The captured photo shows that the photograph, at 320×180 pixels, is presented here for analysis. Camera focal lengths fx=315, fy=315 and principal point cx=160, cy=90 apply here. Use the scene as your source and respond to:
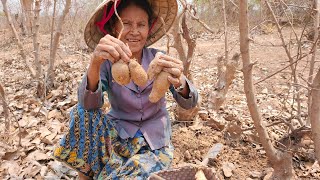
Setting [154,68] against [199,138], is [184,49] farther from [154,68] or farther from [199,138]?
[154,68]

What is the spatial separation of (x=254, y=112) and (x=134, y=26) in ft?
2.70

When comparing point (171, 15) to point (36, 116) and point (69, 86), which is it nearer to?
point (36, 116)

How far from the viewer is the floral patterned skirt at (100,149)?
176cm

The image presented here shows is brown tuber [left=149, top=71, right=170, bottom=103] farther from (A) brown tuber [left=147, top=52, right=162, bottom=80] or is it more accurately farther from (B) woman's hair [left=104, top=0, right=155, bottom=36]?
(B) woman's hair [left=104, top=0, right=155, bottom=36]

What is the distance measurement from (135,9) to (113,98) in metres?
0.55

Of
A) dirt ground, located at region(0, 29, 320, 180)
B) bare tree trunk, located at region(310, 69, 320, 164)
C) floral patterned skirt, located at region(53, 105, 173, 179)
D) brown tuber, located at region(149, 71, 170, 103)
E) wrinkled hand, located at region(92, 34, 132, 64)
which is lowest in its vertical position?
dirt ground, located at region(0, 29, 320, 180)

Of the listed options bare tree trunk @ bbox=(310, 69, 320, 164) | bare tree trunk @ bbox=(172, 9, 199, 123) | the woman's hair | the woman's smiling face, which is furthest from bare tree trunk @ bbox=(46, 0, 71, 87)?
bare tree trunk @ bbox=(310, 69, 320, 164)

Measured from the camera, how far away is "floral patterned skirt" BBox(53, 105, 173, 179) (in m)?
1.76

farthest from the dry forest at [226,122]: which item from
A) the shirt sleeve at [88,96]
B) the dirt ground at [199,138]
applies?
the shirt sleeve at [88,96]

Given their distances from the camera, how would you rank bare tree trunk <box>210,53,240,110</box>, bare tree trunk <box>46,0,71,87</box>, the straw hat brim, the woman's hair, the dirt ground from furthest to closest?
bare tree trunk <box>46,0,71,87</box>
bare tree trunk <box>210,53,240,110</box>
the dirt ground
the straw hat brim
the woman's hair

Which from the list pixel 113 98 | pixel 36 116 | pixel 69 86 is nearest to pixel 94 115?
pixel 113 98

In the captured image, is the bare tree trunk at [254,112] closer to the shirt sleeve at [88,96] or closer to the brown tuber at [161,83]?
the brown tuber at [161,83]

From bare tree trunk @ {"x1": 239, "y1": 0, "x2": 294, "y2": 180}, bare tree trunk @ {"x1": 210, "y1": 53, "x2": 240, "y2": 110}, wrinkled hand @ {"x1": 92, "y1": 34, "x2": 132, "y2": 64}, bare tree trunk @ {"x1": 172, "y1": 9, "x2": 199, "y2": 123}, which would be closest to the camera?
wrinkled hand @ {"x1": 92, "y1": 34, "x2": 132, "y2": 64}

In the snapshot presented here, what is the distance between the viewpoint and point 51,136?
262cm
